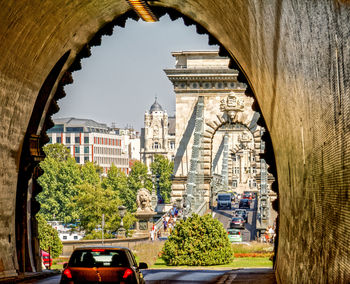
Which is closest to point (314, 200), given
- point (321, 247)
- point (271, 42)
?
point (321, 247)

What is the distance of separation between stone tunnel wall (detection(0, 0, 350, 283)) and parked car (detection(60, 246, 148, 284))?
2877 millimetres

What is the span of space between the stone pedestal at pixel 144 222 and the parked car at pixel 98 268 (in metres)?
50.8

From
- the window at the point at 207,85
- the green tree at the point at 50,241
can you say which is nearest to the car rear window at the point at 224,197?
the window at the point at 207,85

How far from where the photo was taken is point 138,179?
180000 mm

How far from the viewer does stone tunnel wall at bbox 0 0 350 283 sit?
6.23 metres

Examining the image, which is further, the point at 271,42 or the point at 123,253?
the point at 123,253

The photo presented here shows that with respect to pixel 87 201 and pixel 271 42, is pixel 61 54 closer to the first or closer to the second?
pixel 271 42

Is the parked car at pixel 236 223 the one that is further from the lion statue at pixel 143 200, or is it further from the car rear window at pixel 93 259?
the car rear window at pixel 93 259

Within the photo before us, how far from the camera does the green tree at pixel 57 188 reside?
5221 inches

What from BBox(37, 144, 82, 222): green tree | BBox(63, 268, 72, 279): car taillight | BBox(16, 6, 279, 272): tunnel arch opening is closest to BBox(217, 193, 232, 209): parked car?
BBox(37, 144, 82, 222): green tree

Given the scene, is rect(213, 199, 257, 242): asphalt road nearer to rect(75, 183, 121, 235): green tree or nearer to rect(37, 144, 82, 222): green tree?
rect(75, 183, 121, 235): green tree

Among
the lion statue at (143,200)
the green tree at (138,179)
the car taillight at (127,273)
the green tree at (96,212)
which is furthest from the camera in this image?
the green tree at (138,179)

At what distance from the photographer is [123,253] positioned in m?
14.3

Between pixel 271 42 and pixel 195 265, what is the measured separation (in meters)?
30.4
